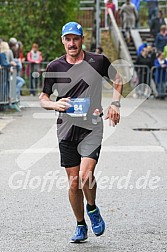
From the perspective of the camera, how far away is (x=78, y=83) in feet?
22.4

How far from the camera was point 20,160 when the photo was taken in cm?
1169

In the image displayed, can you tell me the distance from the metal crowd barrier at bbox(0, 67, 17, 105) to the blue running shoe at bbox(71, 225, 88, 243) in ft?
39.0

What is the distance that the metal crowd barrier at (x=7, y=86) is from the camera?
18.7 meters

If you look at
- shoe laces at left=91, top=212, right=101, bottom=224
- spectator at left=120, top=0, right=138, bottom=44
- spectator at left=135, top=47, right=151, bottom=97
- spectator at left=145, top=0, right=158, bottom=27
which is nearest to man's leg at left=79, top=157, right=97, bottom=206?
shoe laces at left=91, top=212, right=101, bottom=224

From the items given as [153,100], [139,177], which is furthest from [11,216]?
[153,100]

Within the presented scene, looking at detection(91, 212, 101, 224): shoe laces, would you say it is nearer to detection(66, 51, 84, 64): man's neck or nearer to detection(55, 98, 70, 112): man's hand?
detection(55, 98, 70, 112): man's hand

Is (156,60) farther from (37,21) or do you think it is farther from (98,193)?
(98,193)

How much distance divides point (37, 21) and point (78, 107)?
27.8 m

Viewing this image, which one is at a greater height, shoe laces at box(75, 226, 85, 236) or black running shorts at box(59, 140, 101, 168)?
black running shorts at box(59, 140, 101, 168)

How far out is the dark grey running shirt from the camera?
6.84m

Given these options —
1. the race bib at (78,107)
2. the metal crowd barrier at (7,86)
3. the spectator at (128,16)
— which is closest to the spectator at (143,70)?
the spectator at (128,16)

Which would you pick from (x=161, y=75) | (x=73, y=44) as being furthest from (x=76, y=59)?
(x=161, y=75)

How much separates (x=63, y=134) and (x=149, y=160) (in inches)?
195

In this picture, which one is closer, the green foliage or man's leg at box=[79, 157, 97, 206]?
man's leg at box=[79, 157, 97, 206]
